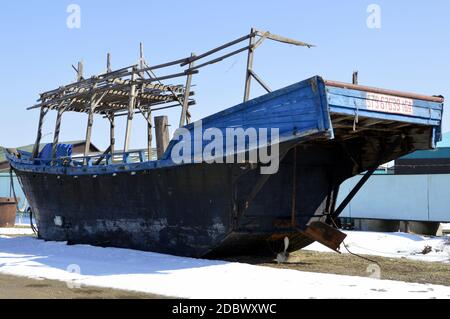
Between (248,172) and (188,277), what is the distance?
2.47 metres

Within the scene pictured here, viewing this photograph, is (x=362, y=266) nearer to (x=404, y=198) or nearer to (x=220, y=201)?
(x=220, y=201)

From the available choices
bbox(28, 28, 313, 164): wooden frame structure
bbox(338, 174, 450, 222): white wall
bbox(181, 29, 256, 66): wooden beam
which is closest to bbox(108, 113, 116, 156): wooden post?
bbox(28, 28, 313, 164): wooden frame structure

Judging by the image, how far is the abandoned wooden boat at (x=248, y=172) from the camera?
30.5 ft

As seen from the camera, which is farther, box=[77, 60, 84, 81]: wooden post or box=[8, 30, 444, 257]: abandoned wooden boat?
box=[77, 60, 84, 81]: wooden post

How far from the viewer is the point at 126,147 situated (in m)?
13.0

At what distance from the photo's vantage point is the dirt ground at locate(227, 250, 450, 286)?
945cm

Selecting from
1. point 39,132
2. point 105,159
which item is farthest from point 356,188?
point 39,132

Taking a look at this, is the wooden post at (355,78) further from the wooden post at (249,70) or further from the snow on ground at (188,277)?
the snow on ground at (188,277)

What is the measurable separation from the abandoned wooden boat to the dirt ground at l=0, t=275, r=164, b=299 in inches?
125

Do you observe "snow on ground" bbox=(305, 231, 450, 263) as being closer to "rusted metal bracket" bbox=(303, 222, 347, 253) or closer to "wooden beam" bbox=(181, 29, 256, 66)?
"rusted metal bracket" bbox=(303, 222, 347, 253)

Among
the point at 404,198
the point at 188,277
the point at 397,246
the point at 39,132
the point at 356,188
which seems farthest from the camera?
the point at 404,198

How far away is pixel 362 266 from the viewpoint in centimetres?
1084

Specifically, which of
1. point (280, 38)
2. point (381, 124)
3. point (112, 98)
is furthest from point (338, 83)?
point (112, 98)

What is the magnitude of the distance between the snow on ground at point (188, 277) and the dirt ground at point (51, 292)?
0.27m
